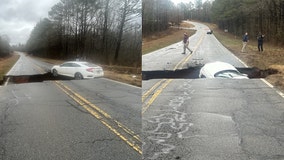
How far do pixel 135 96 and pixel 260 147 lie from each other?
0.78 m

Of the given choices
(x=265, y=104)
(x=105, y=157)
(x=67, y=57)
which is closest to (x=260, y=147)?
(x=265, y=104)

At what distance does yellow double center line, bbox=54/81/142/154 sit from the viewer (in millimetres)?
1587

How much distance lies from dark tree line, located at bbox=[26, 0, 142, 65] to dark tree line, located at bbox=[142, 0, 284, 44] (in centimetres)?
14

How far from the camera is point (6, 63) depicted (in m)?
1.51

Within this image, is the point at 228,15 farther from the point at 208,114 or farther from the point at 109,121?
the point at 109,121

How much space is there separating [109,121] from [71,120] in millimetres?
213

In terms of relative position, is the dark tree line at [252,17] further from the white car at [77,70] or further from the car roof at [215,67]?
the white car at [77,70]

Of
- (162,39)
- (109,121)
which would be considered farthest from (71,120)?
(162,39)

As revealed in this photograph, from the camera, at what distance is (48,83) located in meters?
1.62

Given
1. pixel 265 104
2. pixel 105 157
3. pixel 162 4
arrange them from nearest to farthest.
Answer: pixel 105 157 < pixel 162 4 < pixel 265 104

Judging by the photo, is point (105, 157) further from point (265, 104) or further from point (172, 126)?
point (265, 104)

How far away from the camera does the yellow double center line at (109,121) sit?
1587 millimetres

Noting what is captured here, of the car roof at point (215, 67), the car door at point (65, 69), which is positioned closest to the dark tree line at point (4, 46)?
the car door at point (65, 69)

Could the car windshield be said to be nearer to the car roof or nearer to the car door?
the car roof
